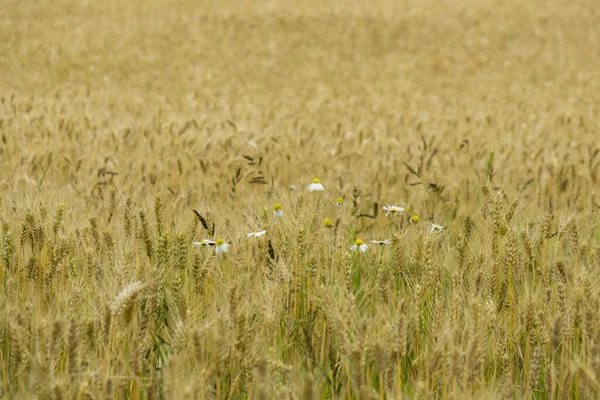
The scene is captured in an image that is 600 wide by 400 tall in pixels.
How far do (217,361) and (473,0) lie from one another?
1650 cm

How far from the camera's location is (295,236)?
2068 millimetres

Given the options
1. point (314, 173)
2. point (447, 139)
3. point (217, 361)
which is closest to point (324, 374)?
point (217, 361)

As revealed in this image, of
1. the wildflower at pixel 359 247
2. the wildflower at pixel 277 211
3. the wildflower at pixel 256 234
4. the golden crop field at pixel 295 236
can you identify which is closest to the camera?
the golden crop field at pixel 295 236

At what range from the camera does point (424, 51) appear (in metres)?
13.0

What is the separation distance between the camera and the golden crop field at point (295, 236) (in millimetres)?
1452

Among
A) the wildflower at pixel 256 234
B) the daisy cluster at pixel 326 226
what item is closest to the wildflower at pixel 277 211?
the daisy cluster at pixel 326 226

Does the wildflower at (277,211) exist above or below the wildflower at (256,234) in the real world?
below

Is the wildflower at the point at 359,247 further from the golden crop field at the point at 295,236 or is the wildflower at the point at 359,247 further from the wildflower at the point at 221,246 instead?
the wildflower at the point at 221,246

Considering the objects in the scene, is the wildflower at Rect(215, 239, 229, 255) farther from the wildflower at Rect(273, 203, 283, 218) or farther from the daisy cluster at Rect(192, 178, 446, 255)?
the wildflower at Rect(273, 203, 283, 218)

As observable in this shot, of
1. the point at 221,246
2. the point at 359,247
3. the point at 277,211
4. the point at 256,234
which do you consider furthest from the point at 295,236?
the point at 277,211

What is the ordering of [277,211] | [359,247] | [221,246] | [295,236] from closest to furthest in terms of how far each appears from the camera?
[295,236] < [221,246] < [359,247] < [277,211]

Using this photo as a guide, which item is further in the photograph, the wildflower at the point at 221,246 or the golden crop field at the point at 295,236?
the wildflower at the point at 221,246

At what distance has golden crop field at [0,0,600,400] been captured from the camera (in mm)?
1452

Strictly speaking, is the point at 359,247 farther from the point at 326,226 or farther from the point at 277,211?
the point at 277,211
